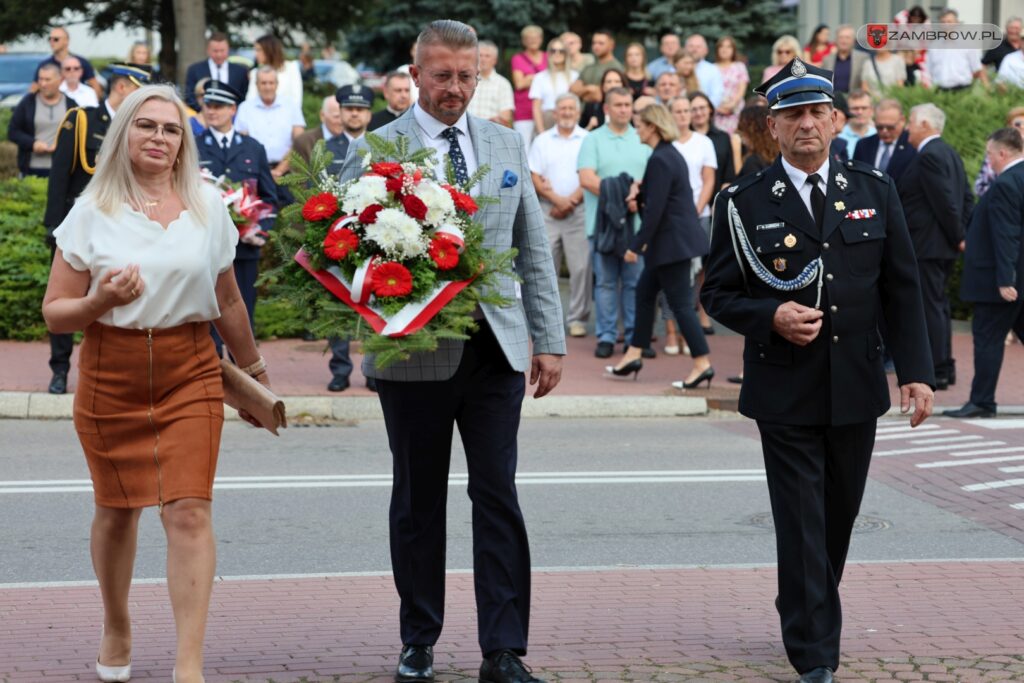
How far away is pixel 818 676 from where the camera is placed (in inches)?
212

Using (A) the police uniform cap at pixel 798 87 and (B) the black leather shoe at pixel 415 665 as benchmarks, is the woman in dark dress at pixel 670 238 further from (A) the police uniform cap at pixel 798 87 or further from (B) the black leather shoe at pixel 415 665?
(B) the black leather shoe at pixel 415 665

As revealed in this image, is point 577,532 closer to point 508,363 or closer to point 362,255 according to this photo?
point 508,363

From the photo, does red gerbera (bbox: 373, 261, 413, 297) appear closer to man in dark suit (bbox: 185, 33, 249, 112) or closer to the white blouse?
the white blouse

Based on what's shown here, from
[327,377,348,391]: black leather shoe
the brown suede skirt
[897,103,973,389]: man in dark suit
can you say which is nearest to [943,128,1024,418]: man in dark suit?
[897,103,973,389]: man in dark suit

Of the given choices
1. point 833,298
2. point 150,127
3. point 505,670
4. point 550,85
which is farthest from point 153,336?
point 550,85

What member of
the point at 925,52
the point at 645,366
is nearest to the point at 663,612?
the point at 645,366

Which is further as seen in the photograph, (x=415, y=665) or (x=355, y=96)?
(x=355, y=96)

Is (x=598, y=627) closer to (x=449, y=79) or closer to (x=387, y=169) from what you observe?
(x=387, y=169)

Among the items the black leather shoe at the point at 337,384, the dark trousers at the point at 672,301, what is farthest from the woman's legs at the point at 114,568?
the dark trousers at the point at 672,301

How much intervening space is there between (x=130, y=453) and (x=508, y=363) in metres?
1.24

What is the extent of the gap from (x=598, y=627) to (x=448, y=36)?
2317 mm

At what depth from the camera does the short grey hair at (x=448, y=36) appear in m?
5.29

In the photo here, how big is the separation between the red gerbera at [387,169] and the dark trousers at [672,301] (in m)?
7.92

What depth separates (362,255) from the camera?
5023 millimetres
